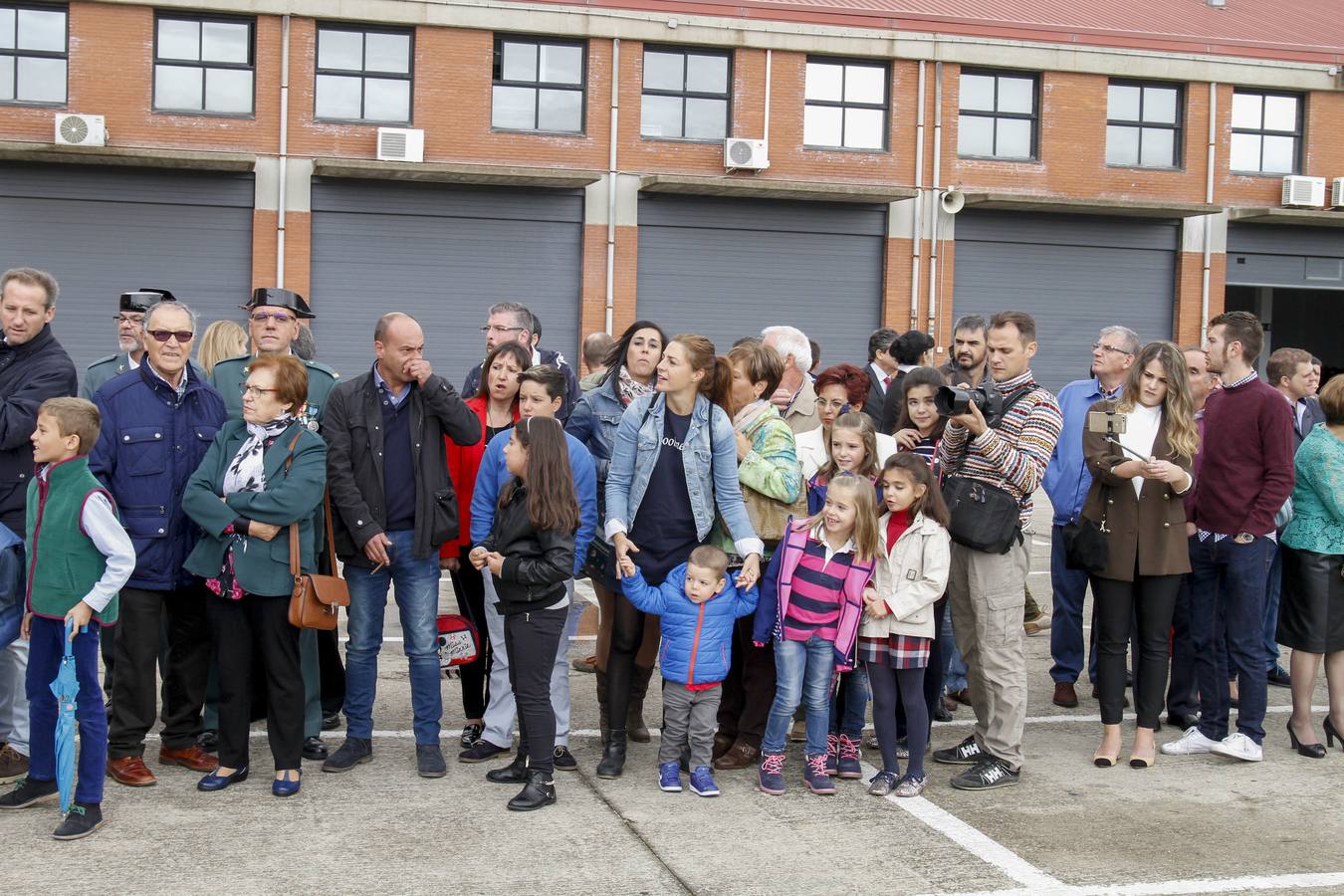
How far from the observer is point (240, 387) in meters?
6.30

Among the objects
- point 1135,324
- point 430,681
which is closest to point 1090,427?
point 430,681

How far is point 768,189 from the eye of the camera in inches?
920

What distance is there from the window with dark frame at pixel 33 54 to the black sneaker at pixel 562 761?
19388 millimetres

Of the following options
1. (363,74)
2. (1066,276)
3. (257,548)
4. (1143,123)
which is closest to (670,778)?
(257,548)

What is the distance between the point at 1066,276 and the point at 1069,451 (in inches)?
749

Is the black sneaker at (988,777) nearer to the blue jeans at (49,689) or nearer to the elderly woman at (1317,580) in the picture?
the elderly woman at (1317,580)

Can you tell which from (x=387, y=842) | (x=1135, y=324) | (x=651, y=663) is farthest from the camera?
(x=1135, y=324)

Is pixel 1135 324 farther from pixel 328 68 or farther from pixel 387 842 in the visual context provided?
pixel 387 842

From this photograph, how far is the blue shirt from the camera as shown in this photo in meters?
7.48

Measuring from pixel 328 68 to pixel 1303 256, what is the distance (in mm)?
19142

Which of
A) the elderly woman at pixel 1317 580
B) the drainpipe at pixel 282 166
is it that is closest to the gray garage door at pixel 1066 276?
the drainpipe at pixel 282 166

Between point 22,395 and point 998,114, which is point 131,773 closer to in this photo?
point 22,395

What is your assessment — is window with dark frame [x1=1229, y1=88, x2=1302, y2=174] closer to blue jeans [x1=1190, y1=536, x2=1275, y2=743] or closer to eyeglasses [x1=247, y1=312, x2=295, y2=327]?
blue jeans [x1=1190, y1=536, x2=1275, y2=743]

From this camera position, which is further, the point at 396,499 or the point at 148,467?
the point at 396,499
